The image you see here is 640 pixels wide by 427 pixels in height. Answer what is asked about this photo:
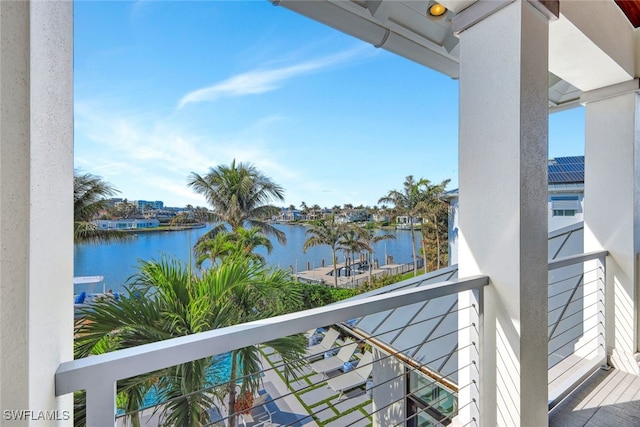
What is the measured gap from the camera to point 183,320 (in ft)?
7.07

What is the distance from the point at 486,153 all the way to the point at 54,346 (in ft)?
5.40

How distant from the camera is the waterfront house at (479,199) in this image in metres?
0.57

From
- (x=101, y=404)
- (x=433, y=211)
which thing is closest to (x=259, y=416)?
(x=101, y=404)

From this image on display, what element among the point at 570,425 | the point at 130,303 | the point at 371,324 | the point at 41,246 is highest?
the point at 41,246

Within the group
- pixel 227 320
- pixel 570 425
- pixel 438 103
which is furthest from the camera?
pixel 438 103

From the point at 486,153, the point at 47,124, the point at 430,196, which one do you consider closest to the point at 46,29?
the point at 47,124

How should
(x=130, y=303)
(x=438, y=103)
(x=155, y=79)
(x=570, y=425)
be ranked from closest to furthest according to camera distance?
1. (x=570, y=425)
2. (x=130, y=303)
3. (x=155, y=79)
4. (x=438, y=103)

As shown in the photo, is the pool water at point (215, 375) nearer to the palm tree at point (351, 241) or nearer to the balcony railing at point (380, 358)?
the balcony railing at point (380, 358)

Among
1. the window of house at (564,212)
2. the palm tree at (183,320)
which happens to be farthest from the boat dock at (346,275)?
the palm tree at (183,320)

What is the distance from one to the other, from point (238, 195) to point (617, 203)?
955cm

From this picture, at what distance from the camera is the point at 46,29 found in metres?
0.63

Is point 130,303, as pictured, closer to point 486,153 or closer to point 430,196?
point 486,153

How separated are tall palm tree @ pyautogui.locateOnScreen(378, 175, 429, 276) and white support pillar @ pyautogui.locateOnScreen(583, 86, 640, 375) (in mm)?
12536

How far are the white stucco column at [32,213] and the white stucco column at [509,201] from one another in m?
1.53
